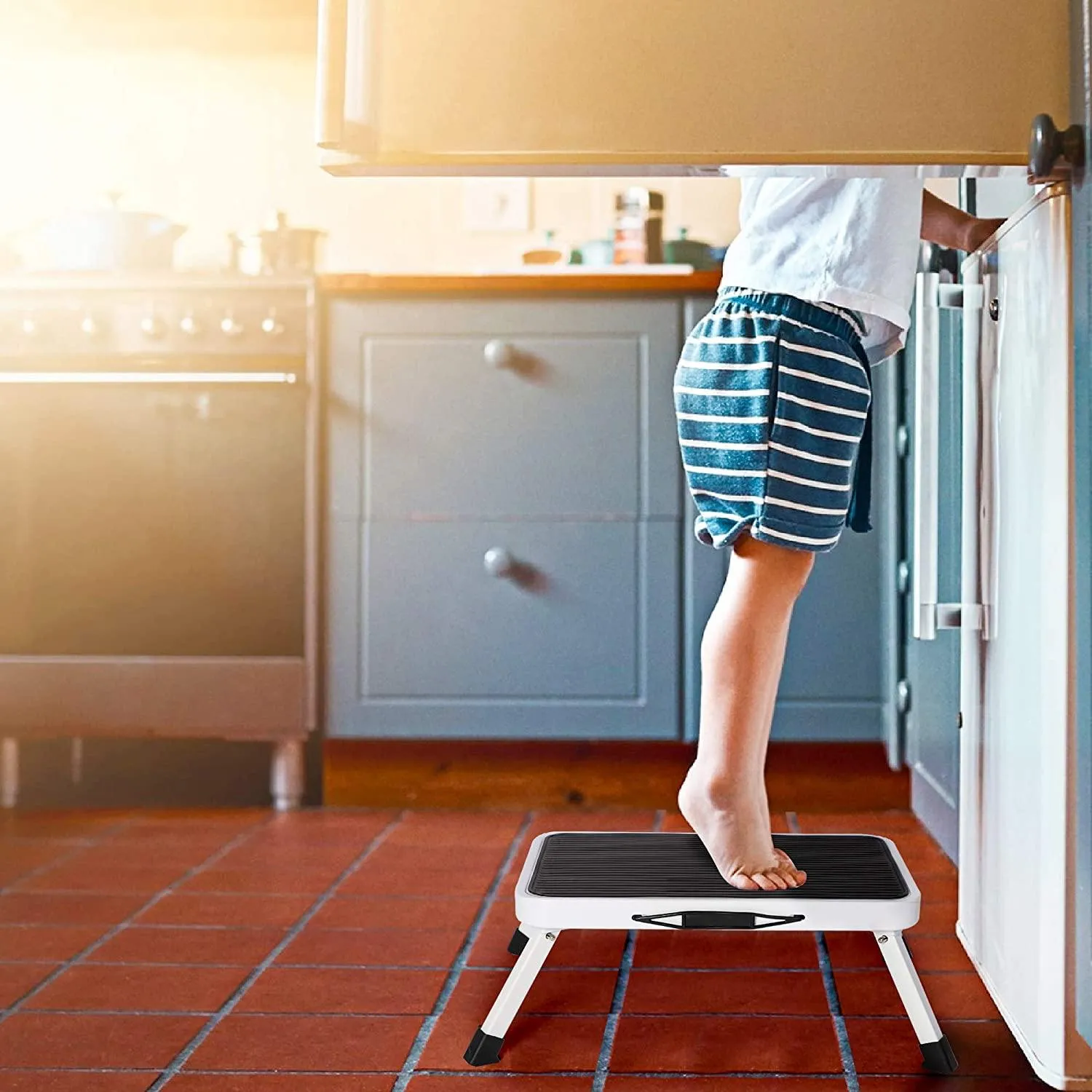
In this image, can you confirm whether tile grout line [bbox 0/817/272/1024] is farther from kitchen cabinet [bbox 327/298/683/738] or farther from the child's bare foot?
the child's bare foot

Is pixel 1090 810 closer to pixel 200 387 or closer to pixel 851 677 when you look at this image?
pixel 851 677

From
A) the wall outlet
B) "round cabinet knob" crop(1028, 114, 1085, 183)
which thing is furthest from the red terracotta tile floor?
the wall outlet

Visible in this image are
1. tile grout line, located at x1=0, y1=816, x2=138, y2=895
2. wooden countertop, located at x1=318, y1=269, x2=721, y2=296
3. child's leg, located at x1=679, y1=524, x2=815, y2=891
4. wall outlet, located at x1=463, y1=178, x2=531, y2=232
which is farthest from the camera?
wall outlet, located at x1=463, y1=178, x2=531, y2=232

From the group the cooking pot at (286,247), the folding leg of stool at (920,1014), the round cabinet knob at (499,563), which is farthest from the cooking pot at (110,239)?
the folding leg of stool at (920,1014)

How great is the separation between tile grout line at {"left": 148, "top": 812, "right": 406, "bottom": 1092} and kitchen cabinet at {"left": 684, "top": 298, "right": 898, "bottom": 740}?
0.58m

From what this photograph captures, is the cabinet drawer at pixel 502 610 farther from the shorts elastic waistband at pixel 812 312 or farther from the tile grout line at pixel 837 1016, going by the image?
the shorts elastic waistband at pixel 812 312

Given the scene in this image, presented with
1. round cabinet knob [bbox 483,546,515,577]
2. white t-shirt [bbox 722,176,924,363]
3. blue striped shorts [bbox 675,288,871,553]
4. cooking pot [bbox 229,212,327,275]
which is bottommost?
round cabinet knob [bbox 483,546,515,577]

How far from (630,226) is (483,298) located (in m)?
0.52

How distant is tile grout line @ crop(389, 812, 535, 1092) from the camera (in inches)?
42.0

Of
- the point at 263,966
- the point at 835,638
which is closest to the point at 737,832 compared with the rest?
the point at 263,966

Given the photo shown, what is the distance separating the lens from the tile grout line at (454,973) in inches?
42.0

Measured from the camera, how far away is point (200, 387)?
212 centimetres

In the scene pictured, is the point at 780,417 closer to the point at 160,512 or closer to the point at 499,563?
the point at 499,563

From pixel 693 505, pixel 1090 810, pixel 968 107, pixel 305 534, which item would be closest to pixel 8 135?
pixel 305 534
